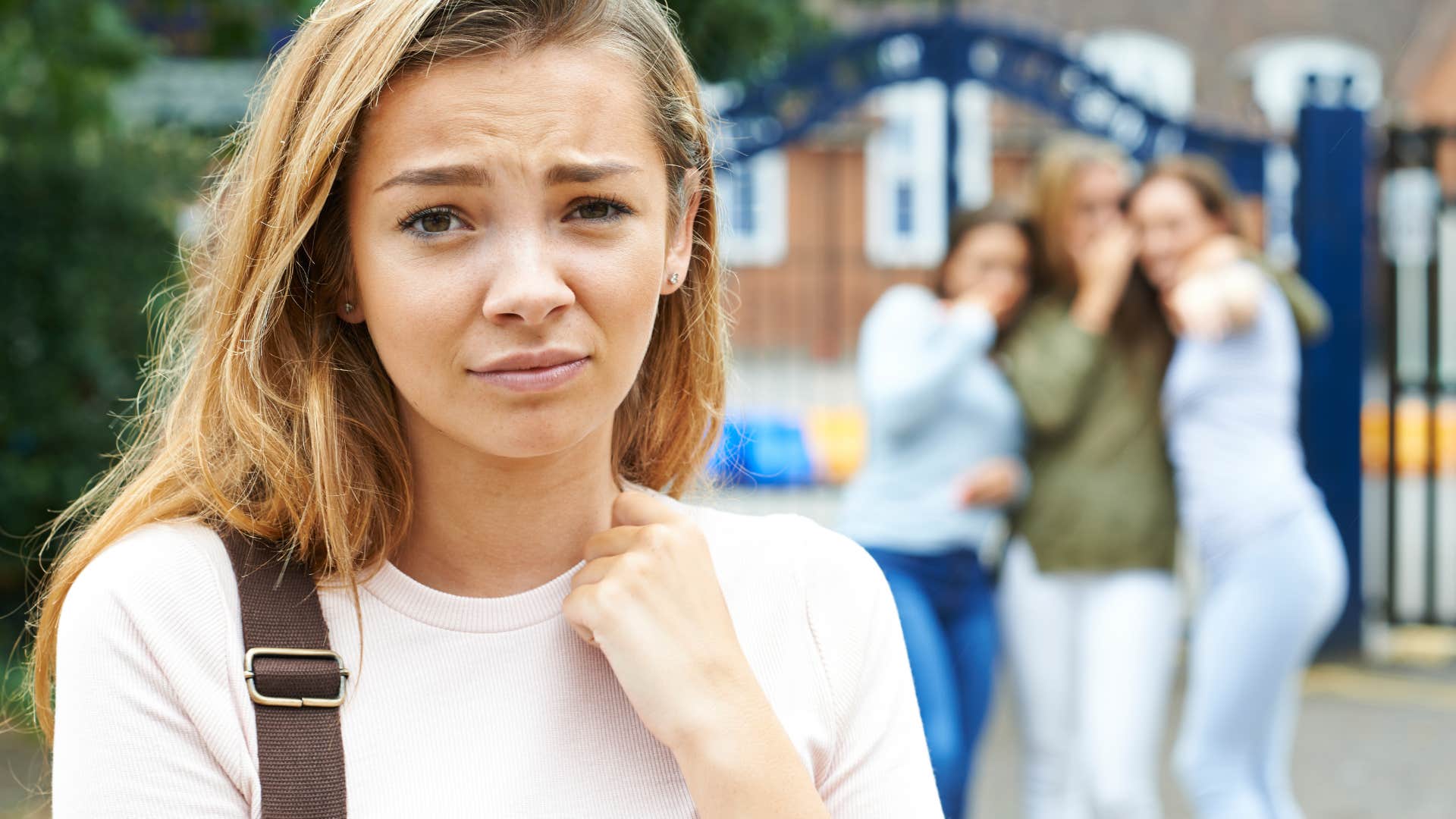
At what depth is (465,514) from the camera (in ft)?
5.46

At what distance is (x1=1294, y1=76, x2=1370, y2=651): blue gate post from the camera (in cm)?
637

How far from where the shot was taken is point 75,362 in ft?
21.7

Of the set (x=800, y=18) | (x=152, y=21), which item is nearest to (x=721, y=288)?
(x=800, y=18)

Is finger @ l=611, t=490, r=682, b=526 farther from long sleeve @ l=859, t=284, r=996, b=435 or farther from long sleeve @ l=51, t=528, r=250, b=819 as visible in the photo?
long sleeve @ l=859, t=284, r=996, b=435

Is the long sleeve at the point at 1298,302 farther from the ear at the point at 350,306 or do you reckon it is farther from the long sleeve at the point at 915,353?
the ear at the point at 350,306

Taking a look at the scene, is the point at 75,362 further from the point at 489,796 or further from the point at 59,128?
the point at 489,796

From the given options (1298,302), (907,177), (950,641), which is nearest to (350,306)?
(950,641)

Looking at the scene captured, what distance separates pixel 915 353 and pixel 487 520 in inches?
106

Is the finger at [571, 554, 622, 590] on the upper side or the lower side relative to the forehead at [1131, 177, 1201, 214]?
lower

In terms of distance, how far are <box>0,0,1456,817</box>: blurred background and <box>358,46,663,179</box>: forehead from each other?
3616mm

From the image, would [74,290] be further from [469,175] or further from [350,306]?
[469,175]

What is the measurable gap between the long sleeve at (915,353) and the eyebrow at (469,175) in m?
2.73

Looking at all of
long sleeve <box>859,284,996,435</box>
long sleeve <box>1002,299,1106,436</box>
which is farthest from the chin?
long sleeve <box>1002,299,1106,436</box>

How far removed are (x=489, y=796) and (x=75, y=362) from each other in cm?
574
